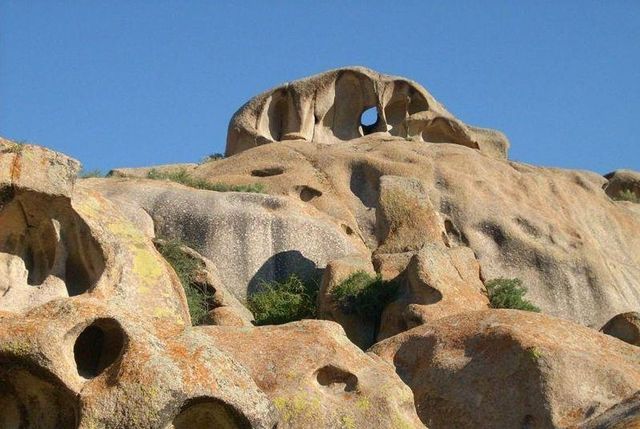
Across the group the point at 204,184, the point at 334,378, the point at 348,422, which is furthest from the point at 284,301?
the point at 348,422

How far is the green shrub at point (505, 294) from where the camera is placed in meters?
22.7

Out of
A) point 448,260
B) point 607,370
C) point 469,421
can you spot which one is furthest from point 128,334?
point 448,260

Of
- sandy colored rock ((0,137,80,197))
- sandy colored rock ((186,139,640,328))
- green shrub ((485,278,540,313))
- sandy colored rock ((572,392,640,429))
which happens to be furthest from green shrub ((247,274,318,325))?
sandy colored rock ((572,392,640,429))

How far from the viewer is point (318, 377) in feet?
39.6

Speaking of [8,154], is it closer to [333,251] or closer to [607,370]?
[607,370]

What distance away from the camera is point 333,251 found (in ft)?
87.9

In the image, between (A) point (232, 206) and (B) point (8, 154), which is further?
(A) point (232, 206)

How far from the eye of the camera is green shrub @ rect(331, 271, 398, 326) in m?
22.2

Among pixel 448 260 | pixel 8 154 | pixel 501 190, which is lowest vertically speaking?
pixel 8 154

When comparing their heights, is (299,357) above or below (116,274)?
below

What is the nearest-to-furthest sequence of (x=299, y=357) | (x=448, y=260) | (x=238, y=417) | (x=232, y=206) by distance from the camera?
(x=238, y=417) < (x=299, y=357) < (x=448, y=260) < (x=232, y=206)

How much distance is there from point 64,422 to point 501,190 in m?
22.3

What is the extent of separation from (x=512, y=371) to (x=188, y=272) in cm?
905

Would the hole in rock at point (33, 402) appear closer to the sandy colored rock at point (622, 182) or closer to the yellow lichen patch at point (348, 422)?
the yellow lichen patch at point (348, 422)
